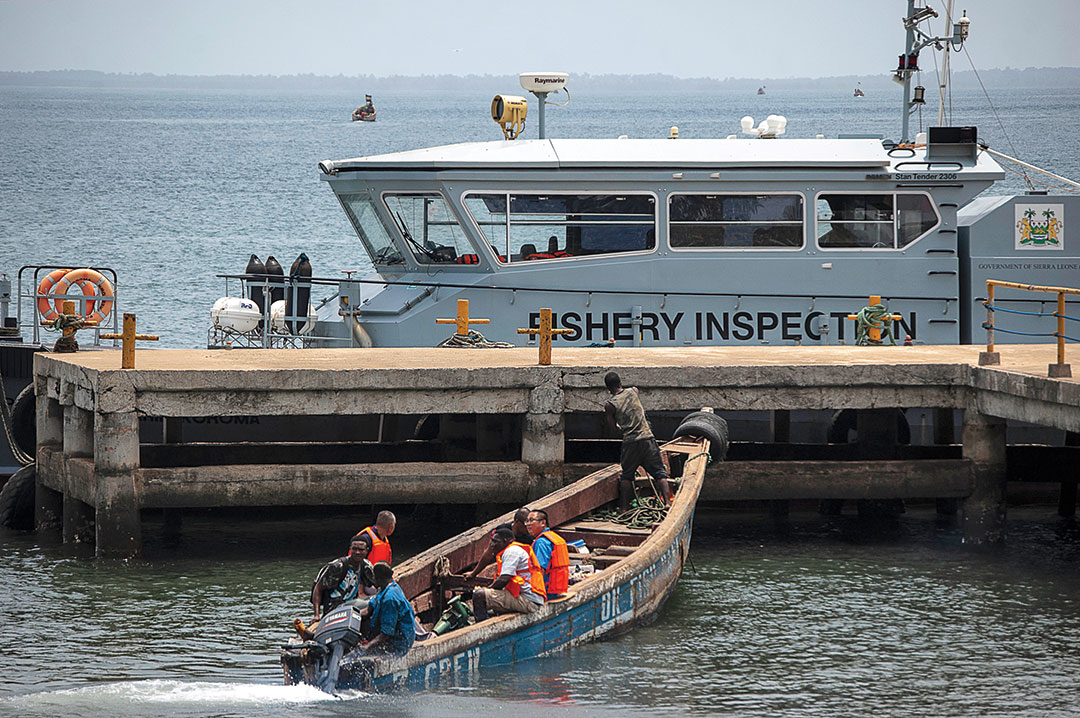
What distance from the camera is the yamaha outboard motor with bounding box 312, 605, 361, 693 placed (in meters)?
11.2

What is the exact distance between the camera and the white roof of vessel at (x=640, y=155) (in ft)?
60.3

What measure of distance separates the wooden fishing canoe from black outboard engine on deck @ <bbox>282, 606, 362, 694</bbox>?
0.06 ft

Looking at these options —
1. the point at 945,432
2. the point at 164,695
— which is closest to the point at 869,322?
the point at 945,432

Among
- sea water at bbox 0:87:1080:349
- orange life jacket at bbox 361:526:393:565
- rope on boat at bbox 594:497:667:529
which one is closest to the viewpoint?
orange life jacket at bbox 361:526:393:565

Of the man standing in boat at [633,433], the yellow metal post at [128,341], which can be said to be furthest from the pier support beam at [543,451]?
the yellow metal post at [128,341]

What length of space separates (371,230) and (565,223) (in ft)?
8.67

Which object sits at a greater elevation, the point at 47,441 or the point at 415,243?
the point at 415,243

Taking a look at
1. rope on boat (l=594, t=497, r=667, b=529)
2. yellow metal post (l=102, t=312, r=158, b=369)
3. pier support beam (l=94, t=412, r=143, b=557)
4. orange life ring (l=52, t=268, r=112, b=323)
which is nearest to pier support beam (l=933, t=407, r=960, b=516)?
rope on boat (l=594, t=497, r=667, b=529)

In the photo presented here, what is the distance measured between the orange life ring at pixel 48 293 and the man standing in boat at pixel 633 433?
8237 mm

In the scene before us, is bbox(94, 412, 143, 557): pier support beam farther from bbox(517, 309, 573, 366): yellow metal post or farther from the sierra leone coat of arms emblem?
the sierra leone coat of arms emblem

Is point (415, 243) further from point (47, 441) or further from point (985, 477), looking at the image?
point (985, 477)

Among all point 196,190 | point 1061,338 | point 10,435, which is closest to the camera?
point 1061,338

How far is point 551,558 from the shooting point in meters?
12.6

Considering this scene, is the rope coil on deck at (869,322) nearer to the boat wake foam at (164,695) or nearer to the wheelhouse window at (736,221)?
the wheelhouse window at (736,221)
